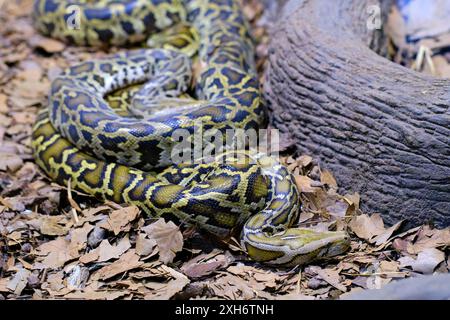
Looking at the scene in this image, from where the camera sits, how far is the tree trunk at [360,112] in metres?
4.86

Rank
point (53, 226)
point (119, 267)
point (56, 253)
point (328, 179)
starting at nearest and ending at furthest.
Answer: point (119, 267)
point (56, 253)
point (53, 226)
point (328, 179)

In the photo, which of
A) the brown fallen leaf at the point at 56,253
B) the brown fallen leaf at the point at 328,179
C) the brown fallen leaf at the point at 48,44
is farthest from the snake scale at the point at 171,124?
the brown fallen leaf at the point at 56,253

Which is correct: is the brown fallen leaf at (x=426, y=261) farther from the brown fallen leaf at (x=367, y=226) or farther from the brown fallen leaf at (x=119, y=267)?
the brown fallen leaf at (x=119, y=267)

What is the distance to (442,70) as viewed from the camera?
23.3 feet

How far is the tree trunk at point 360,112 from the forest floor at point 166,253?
0.22 metres

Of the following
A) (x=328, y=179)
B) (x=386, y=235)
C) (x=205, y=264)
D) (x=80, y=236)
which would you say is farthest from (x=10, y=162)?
(x=386, y=235)

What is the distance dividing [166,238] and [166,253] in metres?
0.14

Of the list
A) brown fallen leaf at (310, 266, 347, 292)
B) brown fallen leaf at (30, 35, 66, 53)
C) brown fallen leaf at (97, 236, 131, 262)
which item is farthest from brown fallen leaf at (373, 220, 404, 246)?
brown fallen leaf at (30, 35, 66, 53)

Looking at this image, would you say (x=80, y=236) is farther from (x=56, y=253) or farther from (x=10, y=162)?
(x=10, y=162)

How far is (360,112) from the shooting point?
17.3 ft

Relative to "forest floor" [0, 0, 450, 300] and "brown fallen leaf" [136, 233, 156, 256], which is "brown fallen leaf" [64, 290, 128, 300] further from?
"brown fallen leaf" [136, 233, 156, 256]

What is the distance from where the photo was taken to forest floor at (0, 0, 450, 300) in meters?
4.74
